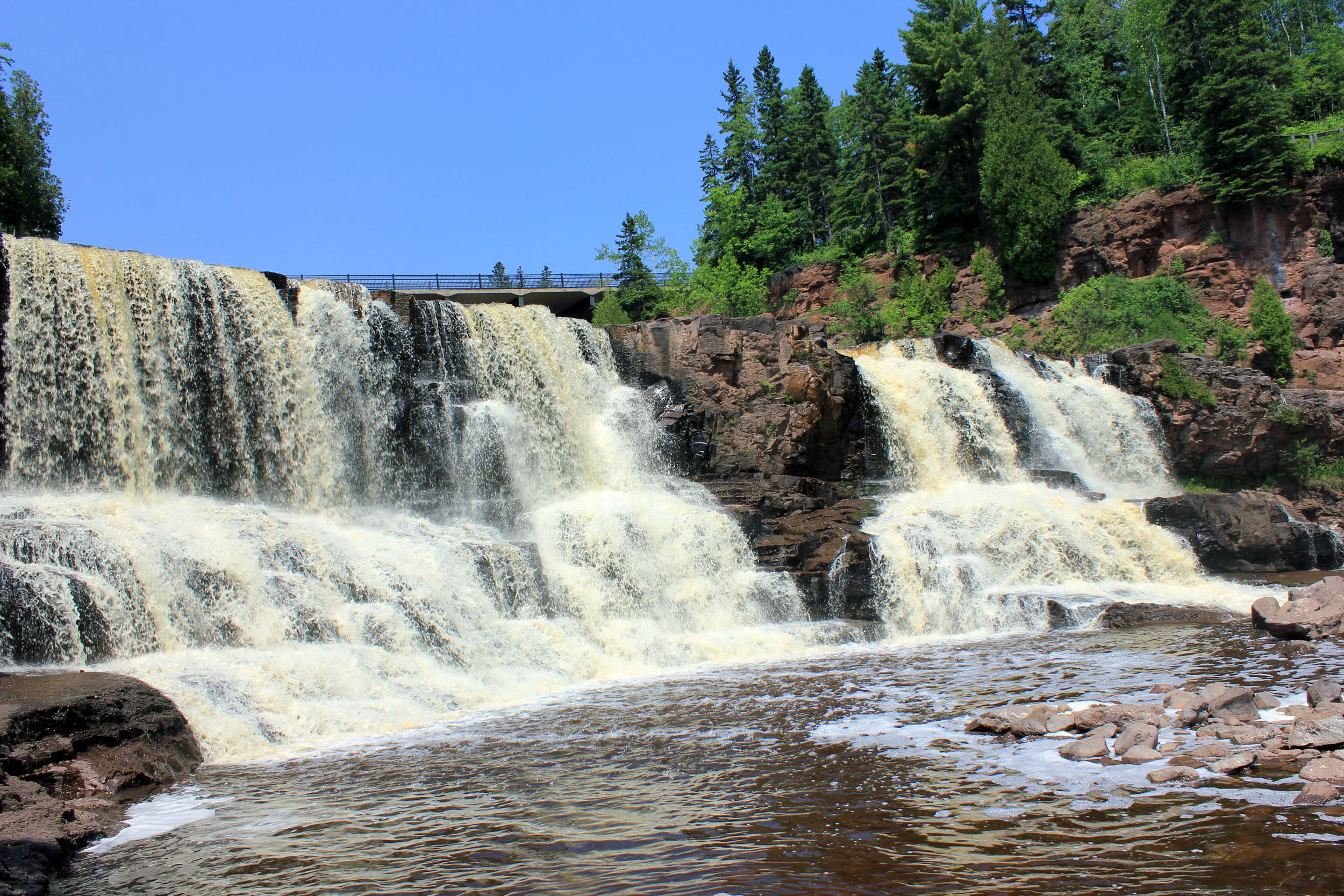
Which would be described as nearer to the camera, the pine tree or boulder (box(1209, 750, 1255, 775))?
boulder (box(1209, 750, 1255, 775))

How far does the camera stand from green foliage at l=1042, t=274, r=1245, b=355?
3259 cm

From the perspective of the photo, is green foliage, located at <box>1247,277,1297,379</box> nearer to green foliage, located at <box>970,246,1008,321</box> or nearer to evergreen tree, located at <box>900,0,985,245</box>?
green foliage, located at <box>970,246,1008,321</box>

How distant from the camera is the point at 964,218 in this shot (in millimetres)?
43000

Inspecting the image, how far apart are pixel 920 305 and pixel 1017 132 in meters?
8.46

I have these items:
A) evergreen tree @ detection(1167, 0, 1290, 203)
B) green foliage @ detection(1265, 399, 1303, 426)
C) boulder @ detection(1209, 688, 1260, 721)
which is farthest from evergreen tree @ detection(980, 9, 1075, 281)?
boulder @ detection(1209, 688, 1260, 721)

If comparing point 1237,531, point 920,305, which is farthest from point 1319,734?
point 920,305

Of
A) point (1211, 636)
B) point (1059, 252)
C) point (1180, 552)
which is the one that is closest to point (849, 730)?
point (1211, 636)

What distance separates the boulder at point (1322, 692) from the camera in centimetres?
767

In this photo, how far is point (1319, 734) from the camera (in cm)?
650

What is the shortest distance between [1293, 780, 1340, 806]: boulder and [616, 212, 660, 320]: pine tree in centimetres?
4596

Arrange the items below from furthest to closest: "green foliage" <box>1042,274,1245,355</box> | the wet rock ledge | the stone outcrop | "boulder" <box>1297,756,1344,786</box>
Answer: "green foliage" <box>1042,274,1245,355</box> → the stone outcrop → the wet rock ledge → "boulder" <box>1297,756,1344,786</box>

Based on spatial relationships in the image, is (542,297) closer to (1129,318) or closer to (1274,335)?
(1129,318)

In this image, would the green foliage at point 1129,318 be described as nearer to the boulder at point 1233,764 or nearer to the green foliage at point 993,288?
the green foliage at point 993,288

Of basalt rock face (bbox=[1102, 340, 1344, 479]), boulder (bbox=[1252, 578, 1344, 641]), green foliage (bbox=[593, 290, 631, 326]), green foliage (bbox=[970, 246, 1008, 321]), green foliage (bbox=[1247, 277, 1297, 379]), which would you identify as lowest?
boulder (bbox=[1252, 578, 1344, 641])
